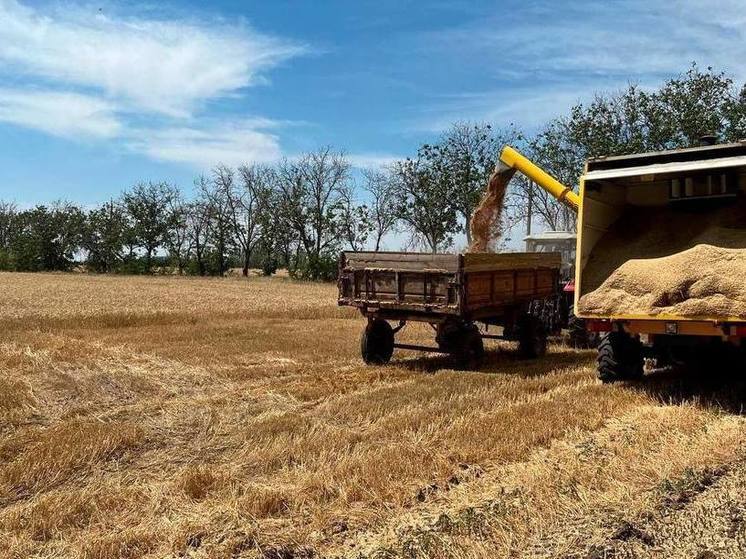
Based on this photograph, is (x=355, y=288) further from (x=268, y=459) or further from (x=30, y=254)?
(x=30, y=254)

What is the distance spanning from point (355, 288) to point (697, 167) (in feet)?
16.7

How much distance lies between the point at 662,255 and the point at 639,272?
38 centimetres

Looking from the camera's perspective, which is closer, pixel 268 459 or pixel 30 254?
pixel 268 459

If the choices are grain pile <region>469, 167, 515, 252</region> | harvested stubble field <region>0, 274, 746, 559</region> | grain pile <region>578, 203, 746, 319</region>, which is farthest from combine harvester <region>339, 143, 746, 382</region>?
grain pile <region>469, 167, 515, 252</region>

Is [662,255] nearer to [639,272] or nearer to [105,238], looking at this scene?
[639,272]

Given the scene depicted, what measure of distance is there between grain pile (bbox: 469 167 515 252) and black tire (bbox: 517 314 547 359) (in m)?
1.47

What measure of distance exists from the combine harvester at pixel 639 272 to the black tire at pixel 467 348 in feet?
0.06

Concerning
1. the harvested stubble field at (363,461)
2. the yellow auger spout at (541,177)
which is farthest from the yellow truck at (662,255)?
the yellow auger spout at (541,177)

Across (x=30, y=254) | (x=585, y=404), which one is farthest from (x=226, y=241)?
(x=585, y=404)

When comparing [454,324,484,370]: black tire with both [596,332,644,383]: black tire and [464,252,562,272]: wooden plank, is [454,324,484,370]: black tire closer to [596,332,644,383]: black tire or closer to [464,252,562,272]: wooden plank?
[464,252,562,272]: wooden plank

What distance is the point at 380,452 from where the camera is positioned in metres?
5.40

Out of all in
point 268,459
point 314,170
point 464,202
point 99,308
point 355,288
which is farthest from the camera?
point 314,170

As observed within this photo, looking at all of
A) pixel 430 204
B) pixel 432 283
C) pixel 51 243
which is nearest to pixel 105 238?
pixel 51 243

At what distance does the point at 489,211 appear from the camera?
11977 millimetres
